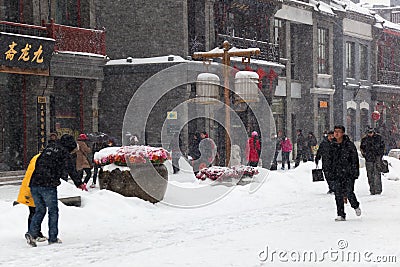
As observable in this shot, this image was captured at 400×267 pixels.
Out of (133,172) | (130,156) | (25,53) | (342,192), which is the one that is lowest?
(342,192)

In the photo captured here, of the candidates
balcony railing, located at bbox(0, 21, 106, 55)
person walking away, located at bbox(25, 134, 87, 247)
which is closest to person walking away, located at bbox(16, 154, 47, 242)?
person walking away, located at bbox(25, 134, 87, 247)

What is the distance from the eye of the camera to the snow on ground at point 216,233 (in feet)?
30.5

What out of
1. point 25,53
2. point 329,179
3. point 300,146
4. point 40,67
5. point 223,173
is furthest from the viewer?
point 300,146

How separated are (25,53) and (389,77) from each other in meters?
31.1

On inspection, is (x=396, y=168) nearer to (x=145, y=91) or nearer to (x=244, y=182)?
(x=244, y=182)

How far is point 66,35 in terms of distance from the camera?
23.6 m

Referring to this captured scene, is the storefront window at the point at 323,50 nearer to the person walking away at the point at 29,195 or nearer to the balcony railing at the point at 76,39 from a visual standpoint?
the balcony railing at the point at 76,39

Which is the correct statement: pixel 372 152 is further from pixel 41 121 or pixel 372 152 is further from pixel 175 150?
pixel 41 121

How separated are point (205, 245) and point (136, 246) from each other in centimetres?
98

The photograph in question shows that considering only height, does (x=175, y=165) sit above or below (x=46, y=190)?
below

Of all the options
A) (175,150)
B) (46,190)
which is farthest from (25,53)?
(46,190)

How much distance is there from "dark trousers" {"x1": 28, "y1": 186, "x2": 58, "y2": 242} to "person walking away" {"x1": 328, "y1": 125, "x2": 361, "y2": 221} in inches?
191

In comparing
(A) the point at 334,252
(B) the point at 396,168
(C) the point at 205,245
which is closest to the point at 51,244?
(C) the point at 205,245

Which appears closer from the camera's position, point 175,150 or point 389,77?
point 175,150
